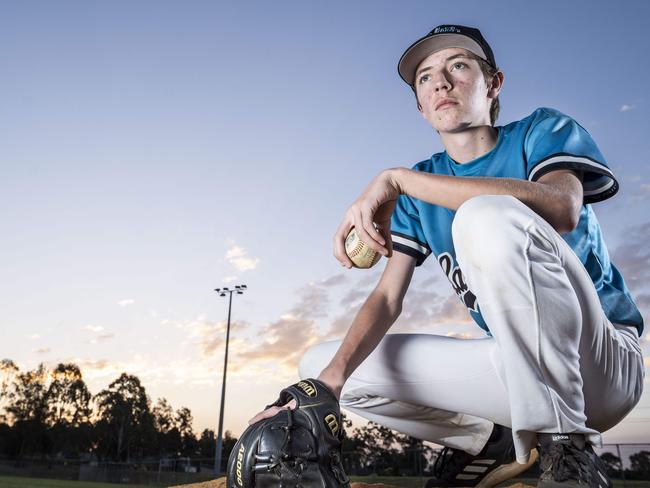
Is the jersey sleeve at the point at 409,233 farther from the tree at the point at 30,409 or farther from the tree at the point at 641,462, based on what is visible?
the tree at the point at 30,409

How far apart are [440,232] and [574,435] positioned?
1.48m

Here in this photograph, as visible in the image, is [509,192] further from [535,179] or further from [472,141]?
[472,141]

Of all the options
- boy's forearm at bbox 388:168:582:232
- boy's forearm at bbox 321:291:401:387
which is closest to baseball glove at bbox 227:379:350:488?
boy's forearm at bbox 321:291:401:387

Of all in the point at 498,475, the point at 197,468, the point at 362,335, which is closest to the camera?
the point at 362,335

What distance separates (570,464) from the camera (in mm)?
1766

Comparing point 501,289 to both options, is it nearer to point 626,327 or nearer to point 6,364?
point 626,327

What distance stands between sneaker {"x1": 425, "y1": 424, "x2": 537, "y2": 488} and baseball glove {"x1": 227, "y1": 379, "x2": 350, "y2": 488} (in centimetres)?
129

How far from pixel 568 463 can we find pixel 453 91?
1.88 metres

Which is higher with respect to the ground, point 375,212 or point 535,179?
point 535,179

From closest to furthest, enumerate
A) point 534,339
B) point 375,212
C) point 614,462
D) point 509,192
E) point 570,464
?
point 570,464
point 534,339
point 509,192
point 375,212
point 614,462

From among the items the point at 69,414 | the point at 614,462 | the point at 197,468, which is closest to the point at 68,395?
the point at 69,414

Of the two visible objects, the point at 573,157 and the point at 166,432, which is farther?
the point at 166,432

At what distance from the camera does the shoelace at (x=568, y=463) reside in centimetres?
174

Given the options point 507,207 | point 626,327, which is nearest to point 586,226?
point 626,327
